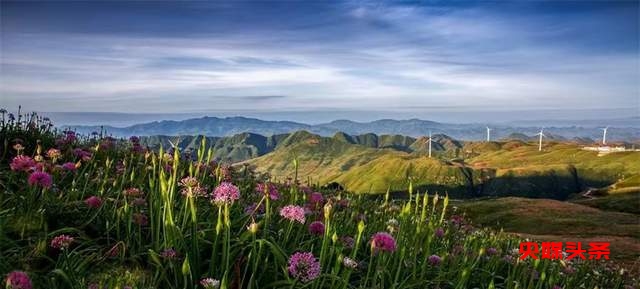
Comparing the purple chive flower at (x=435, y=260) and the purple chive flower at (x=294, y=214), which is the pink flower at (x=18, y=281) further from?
the purple chive flower at (x=435, y=260)

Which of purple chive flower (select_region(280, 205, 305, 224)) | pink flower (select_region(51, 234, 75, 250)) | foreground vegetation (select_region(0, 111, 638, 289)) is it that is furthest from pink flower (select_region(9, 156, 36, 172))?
purple chive flower (select_region(280, 205, 305, 224))

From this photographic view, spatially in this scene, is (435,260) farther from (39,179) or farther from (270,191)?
(39,179)

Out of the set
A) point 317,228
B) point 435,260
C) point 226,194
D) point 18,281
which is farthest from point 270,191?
point 18,281

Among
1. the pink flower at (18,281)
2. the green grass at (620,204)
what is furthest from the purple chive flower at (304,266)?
the green grass at (620,204)

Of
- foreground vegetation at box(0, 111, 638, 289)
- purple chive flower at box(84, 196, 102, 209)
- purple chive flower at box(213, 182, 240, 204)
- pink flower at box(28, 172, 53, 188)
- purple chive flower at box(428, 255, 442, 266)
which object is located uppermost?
purple chive flower at box(213, 182, 240, 204)

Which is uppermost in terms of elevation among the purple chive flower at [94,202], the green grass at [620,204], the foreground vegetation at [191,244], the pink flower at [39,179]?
the pink flower at [39,179]

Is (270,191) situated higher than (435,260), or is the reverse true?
(270,191)

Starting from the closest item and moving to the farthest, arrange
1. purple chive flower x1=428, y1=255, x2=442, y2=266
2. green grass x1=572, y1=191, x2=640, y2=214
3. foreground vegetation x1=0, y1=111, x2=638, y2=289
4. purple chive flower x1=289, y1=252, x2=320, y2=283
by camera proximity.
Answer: purple chive flower x1=289, y1=252, x2=320, y2=283
foreground vegetation x1=0, y1=111, x2=638, y2=289
purple chive flower x1=428, y1=255, x2=442, y2=266
green grass x1=572, y1=191, x2=640, y2=214

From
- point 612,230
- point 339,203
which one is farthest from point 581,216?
point 339,203

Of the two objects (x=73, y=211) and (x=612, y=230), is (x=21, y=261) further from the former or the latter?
(x=612, y=230)

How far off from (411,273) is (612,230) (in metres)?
84.8

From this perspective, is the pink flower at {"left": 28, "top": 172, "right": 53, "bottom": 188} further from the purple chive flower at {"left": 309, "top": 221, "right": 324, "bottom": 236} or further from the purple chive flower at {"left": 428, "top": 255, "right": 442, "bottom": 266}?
the purple chive flower at {"left": 428, "top": 255, "right": 442, "bottom": 266}

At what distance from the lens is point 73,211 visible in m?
6.05

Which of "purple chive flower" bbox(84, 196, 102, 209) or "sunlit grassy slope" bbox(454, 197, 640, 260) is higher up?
"purple chive flower" bbox(84, 196, 102, 209)
